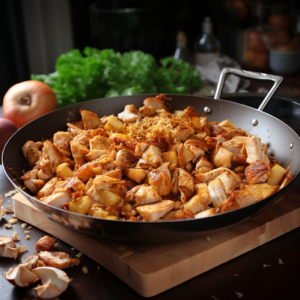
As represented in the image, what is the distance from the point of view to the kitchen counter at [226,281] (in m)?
1.13

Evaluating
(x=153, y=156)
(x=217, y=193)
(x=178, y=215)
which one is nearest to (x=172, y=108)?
(x=153, y=156)

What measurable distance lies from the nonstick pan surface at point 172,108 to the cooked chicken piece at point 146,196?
167 millimetres

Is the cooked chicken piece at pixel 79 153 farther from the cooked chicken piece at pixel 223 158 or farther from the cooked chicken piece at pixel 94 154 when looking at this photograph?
the cooked chicken piece at pixel 223 158

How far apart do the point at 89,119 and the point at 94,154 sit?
0.37 m

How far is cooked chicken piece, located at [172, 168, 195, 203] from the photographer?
1314 millimetres

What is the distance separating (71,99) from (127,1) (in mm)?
2100

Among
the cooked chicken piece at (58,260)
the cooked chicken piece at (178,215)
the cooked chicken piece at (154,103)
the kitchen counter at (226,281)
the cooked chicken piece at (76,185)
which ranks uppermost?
the cooked chicken piece at (154,103)

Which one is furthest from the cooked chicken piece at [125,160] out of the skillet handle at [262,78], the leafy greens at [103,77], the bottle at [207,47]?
the bottle at [207,47]

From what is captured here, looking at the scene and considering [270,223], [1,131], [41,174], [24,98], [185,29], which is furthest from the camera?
[185,29]

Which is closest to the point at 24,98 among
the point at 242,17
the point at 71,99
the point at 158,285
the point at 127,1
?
the point at 71,99

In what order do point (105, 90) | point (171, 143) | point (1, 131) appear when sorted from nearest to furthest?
point (171, 143), point (1, 131), point (105, 90)

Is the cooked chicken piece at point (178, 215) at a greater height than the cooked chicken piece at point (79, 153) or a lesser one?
lesser

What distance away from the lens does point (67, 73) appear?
2.63 m

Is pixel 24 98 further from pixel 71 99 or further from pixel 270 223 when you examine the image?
A: pixel 270 223
